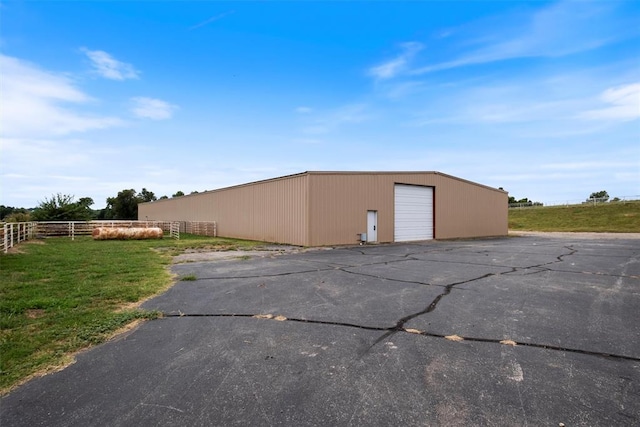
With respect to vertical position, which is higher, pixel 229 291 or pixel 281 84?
pixel 281 84

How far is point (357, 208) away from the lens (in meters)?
19.2

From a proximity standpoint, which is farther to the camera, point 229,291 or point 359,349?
point 229,291

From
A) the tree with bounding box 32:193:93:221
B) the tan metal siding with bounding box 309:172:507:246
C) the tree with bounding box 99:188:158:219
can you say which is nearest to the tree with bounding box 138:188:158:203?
the tree with bounding box 99:188:158:219

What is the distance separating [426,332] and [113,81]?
1534 cm

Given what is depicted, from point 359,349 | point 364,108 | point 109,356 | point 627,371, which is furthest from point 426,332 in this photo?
point 364,108

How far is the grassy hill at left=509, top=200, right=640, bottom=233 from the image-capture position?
37.6m

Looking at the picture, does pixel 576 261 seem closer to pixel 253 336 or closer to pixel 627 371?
pixel 627 371

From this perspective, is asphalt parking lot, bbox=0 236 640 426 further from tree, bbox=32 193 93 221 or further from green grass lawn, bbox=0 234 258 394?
tree, bbox=32 193 93 221

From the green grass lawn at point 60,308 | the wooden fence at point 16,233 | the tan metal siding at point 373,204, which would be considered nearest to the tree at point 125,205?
the wooden fence at point 16,233

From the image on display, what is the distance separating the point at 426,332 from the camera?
421 centimetres

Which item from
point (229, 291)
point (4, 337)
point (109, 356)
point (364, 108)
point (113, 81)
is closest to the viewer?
point (109, 356)

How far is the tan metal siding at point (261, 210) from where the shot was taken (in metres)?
18.4

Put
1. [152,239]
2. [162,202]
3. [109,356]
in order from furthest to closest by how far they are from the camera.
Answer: [162,202]
[152,239]
[109,356]

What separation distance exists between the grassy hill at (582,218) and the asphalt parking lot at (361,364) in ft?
129
